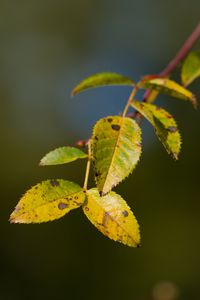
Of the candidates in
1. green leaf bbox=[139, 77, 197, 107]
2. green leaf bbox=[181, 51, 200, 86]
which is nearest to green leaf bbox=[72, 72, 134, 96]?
green leaf bbox=[139, 77, 197, 107]

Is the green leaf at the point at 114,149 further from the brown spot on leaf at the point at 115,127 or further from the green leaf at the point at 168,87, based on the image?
the green leaf at the point at 168,87

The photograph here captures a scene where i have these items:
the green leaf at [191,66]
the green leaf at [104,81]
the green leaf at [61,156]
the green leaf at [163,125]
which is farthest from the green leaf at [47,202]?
the green leaf at [191,66]

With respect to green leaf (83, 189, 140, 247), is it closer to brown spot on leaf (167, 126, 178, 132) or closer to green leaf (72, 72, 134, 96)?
brown spot on leaf (167, 126, 178, 132)

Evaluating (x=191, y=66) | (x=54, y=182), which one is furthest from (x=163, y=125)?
(x=191, y=66)

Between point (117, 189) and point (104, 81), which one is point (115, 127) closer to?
point (104, 81)

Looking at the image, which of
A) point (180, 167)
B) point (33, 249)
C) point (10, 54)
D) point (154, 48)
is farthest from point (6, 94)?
point (180, 167)

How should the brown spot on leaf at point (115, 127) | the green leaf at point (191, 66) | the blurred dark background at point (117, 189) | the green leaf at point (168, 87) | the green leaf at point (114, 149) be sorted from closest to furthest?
the green leaf at point (114, 149), the brown spot on leaf at point (115, 127), the green leaf at point (168, 87), the green leaf at point (191, 66), the blurred dark background at point (117, 189)
